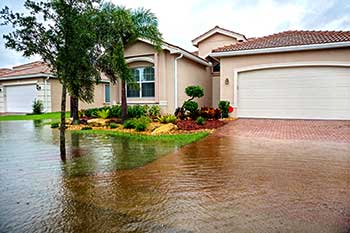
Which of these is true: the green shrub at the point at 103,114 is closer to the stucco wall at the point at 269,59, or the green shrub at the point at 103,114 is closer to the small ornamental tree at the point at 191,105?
the small ornamental tree at the point at 191,105

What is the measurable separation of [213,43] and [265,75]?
27.9 ft

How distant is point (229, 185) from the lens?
5.00 meters

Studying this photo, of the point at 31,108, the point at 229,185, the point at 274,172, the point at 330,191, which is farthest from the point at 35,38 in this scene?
the point at 31,108

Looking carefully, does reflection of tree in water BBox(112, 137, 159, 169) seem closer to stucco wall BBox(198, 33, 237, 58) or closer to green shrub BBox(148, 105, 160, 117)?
green shrub BBox(148, 105, 160, 117)

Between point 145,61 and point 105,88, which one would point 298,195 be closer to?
point 145,61

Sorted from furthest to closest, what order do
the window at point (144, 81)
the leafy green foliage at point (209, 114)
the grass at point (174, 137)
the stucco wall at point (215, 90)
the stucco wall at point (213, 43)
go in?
1. the stucco wall at point (213, 43)
2. the stucco wall at point (215, 90)
3. the window at point (144, 81)
4. the leafy green foliage at point (209, 114)
5. the grass at point (174, 137)

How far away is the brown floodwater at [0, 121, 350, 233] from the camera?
11.6 ft

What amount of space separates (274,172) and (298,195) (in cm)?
135

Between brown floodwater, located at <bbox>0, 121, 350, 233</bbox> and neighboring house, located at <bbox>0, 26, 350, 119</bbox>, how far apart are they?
233 inches

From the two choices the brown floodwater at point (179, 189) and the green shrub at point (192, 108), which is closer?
the brown floodwater at point (179, 189)

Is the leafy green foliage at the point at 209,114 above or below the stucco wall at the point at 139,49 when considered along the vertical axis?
below

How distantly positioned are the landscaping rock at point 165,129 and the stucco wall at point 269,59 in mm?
4741

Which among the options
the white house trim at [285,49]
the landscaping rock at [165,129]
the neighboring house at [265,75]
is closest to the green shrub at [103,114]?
the neighboring house at [265,75]

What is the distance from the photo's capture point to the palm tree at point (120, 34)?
11484 millimetres
